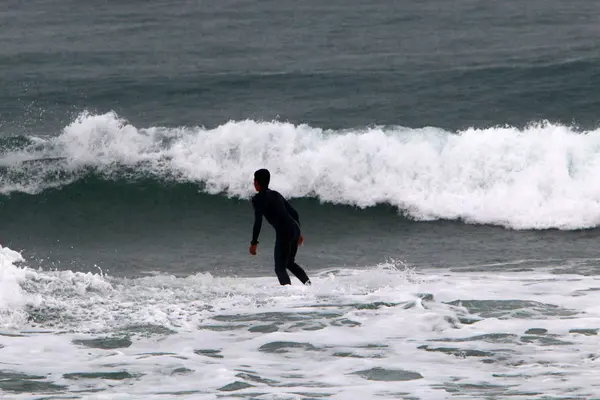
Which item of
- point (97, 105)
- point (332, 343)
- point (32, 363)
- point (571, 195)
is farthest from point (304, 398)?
point (97, 105)

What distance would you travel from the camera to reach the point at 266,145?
1739cm

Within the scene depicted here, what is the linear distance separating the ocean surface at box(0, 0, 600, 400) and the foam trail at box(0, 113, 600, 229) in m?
0.04

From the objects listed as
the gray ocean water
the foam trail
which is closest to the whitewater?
the gray ocean water

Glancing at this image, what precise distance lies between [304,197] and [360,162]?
1.12 metres

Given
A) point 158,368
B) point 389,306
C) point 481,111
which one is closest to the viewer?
point 158,368

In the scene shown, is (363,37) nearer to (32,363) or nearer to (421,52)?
(421,52)

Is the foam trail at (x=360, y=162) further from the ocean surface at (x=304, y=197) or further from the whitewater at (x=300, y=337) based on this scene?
the whitewater at (x=300, y=337)

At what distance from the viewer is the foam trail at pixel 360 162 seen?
1602 cm

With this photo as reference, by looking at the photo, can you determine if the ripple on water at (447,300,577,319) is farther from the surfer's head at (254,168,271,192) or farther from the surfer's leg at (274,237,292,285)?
the surfer's head at (254,168,271,192)

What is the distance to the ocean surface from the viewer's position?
9117mm

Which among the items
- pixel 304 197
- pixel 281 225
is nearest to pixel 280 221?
pixel 281 225

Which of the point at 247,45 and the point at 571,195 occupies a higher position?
the point at 247,45

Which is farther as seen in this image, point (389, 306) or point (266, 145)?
point (266, 145)

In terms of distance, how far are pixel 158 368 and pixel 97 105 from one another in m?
11.1
